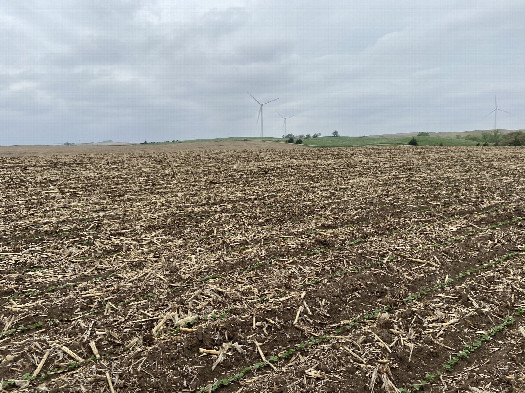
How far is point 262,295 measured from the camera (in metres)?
6.36

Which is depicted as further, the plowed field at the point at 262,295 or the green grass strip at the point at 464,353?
the plowed field at the point at 262,295

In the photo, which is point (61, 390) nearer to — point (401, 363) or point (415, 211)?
point (401, 363)

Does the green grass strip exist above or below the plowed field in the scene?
below

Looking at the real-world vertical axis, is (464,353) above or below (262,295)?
below

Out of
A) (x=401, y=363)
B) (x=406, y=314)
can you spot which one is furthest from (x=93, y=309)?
(x=406, y=314)

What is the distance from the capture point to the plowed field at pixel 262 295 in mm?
4594

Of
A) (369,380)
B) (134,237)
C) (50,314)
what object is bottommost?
(369,380)

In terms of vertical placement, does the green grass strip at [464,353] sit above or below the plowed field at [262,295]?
below

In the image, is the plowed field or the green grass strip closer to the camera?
the green grass strip

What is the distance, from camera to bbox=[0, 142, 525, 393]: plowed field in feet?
15.1

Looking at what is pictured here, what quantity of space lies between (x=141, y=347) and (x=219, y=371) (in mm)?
1401

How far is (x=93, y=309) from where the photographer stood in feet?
19.6

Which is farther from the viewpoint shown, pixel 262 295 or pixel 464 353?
pixel 262 295

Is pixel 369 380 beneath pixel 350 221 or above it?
beneath
